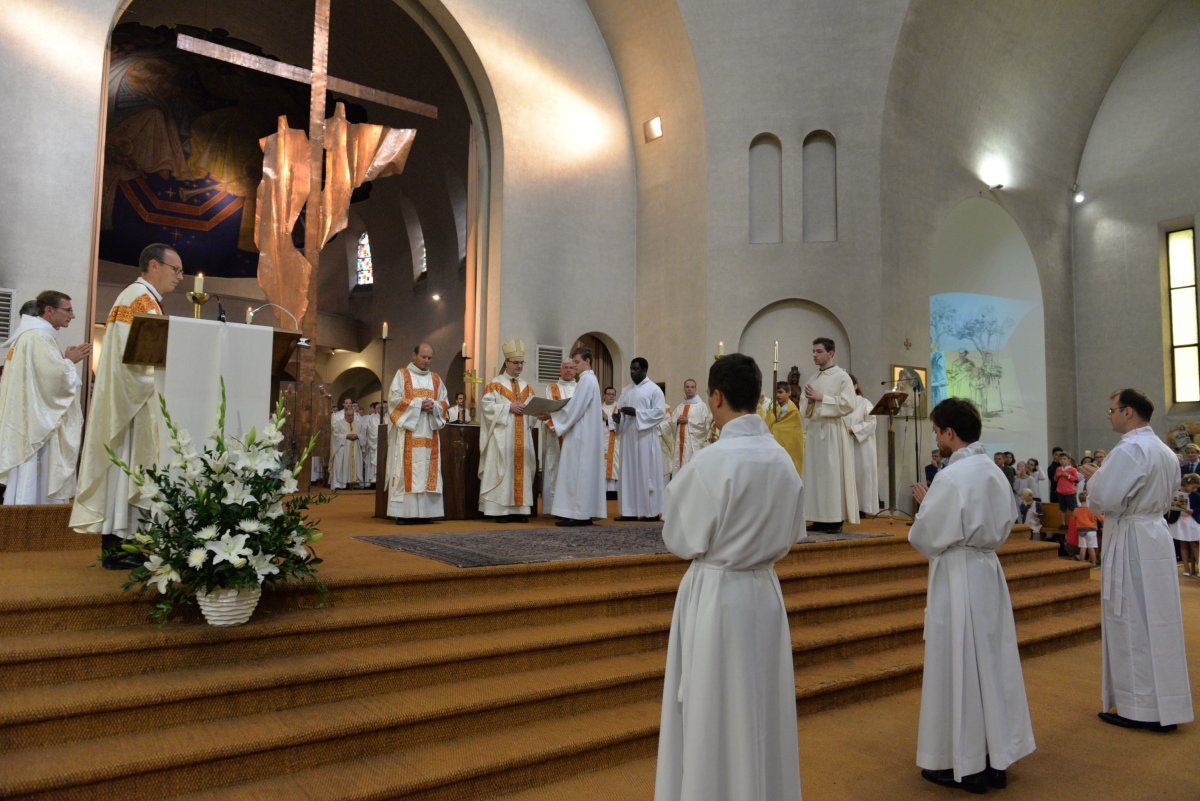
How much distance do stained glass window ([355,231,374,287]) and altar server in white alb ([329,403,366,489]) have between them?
23.6 feet

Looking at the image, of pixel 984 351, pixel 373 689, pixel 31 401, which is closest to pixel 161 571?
pixel 373 689

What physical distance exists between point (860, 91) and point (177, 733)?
12.4 m

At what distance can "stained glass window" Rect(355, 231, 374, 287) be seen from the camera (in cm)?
2259

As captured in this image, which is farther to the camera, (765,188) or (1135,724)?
(765,188)

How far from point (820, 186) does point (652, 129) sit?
2.80 m

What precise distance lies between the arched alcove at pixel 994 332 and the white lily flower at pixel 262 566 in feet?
43.8

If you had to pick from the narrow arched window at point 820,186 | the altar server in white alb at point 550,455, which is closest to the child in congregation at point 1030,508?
the narrow arched window at point 820,186

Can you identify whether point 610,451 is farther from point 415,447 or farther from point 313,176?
point 313,176

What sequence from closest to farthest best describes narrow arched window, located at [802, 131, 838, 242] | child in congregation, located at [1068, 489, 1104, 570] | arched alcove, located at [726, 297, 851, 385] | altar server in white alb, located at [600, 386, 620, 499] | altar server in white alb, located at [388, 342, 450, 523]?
altar server in white alb, located at [388, 342, 450, 523] → altar server in white alb, located at [600, 386, 620, 499] → child in congregation, located at [1068, 489, 1104, 570] → arched alcove, located at [726, 297, 851, 385] → narrow arched window, located at [802, 131, 838, 242]

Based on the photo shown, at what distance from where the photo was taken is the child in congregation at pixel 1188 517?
405 inches

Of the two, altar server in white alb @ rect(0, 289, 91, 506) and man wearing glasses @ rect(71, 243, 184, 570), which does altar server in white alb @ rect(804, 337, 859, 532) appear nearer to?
man wearing glasses @ rect(71, 243, 184, 570)

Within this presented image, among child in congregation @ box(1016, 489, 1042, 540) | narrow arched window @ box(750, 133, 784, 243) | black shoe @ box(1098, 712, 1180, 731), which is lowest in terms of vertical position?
black shoe @ box(1098, 712, 1180, 731)

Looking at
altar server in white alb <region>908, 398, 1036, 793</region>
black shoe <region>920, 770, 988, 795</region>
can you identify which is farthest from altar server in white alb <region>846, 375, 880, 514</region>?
black shoe <region>920, 770, 988, 795</region>

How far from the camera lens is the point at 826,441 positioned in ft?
26.9
